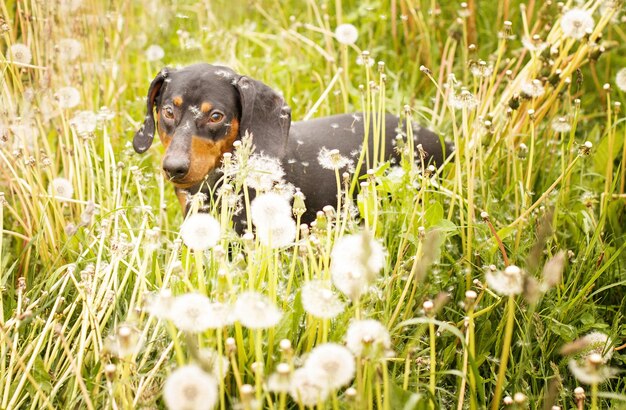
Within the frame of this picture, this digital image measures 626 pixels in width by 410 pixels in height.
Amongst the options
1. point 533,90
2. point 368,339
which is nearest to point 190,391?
point 368,339

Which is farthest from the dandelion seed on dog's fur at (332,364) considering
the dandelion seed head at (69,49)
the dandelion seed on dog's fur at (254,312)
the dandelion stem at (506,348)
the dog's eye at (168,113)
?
the dandelion seed head at (69,49)

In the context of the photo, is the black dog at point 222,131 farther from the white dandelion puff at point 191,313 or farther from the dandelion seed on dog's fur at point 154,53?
the white dandelion puff at point 191,313

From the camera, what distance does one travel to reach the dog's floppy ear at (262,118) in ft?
8.69

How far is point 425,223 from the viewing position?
7.43 feet

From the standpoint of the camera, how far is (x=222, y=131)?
2.65 m

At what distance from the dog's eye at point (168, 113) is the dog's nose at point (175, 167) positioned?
31 cm

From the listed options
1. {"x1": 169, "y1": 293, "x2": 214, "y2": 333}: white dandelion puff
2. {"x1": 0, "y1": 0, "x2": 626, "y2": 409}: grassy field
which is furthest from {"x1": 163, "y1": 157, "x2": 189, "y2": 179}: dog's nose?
{"x1": 169, "y1": 293, "x2": 214, "y2": 333}: white dandelion puff

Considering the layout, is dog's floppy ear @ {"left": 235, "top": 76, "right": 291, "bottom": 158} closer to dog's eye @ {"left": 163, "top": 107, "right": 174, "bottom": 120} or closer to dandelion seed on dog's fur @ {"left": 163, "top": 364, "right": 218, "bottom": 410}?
dog's eye @ {"left": 163, "top": 107, "right": 174, "bottom": 120}

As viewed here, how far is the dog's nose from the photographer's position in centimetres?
241

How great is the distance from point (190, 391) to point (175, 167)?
4.34 ft

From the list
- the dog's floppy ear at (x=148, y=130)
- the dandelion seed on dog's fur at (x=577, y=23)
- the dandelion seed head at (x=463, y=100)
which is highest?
the dandelion seed on dog's fur at (x=577, y=23)

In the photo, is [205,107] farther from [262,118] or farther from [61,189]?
[61,189]

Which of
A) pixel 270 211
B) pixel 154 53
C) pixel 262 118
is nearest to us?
pixel 270 211

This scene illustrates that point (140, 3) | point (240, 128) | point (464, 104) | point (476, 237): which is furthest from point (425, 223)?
point (140, 3)
